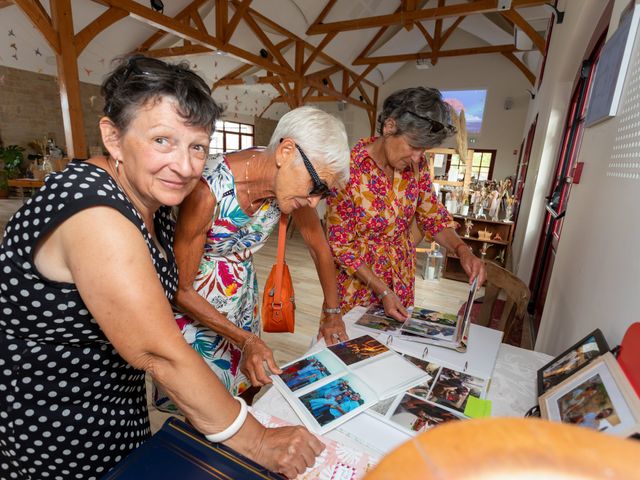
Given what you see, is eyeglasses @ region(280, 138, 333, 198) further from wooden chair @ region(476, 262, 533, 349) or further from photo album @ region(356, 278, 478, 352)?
wooden chair @ region(476, 262, 533, 349)

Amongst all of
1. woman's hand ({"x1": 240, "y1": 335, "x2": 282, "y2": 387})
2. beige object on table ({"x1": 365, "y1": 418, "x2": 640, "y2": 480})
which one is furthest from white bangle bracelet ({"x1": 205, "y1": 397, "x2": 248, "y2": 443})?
beige object on table ({"x1": 365, "y1": 418, "x2": 640, "y2": 480})

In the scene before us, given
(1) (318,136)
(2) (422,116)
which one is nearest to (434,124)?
(2) (422,116)

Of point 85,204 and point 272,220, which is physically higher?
point 85,204

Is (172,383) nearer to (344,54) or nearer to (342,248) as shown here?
(342,248)

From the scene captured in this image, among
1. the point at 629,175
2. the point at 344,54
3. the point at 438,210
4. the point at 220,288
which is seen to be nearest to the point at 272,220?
the point at 220,288

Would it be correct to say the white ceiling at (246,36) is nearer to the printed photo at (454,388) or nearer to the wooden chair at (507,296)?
the wooden chair at (507,296)

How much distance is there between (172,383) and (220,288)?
60 centimetres

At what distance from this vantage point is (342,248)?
1.49m

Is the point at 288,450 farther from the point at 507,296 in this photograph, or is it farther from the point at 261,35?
the point at 261,35

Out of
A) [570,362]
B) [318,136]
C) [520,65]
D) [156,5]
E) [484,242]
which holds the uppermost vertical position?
[520,65]

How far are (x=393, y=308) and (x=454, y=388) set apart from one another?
1.58 ft

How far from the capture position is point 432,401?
875 millimetres

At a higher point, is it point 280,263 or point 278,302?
point 280,263

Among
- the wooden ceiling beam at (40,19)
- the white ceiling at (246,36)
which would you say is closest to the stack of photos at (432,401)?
the wooden ceiling beam at (40,19)
